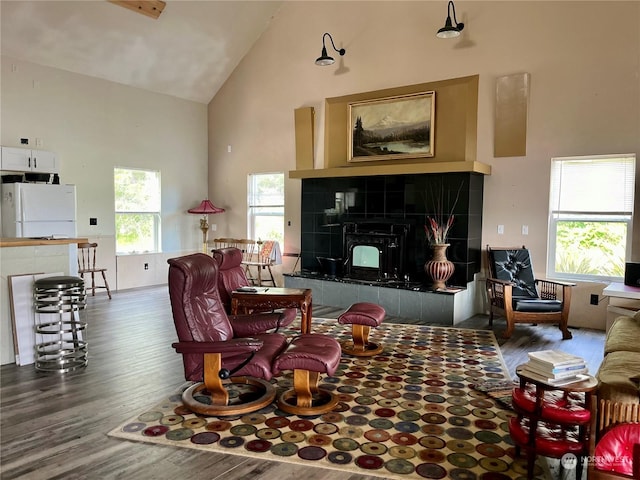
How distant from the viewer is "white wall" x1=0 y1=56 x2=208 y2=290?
7.02 metres

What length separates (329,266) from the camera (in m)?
7.36

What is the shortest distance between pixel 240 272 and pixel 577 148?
14.2 ft

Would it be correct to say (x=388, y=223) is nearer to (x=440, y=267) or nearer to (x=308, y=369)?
(x=440, y=267)

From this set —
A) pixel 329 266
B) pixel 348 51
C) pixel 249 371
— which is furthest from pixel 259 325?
pixel 348 51

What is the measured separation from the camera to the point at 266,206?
29.3 ft

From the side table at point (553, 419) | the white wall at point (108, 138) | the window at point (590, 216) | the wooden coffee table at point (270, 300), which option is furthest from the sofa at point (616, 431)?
the white wall at point (108, 138)

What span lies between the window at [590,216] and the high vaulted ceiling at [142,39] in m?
5.66

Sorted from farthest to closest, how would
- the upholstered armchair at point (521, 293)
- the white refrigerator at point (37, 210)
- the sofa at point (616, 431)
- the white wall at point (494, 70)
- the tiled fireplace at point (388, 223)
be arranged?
the white refrigerator at point (37, 210) → the tiled fireplace at point (388, 223) → the white wall at point (494, 70) → the upholstered armchair at point (521, 293) → the sofa at point (616, 431)

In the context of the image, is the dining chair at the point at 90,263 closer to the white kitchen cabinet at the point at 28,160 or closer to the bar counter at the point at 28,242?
the white kitchen cabinet at the point at 28,160

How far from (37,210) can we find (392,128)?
17.2ft


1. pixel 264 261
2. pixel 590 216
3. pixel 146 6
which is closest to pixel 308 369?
pixel 590 216

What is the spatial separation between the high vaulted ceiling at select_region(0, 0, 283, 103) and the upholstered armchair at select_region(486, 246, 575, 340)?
568 cm

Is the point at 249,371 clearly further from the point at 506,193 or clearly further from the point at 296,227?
the point at 296,227

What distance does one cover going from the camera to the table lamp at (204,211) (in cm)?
910
